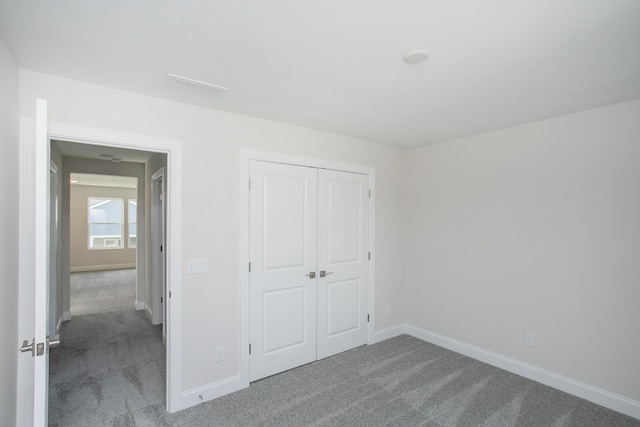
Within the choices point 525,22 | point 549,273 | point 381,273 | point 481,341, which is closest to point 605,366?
point 549,273

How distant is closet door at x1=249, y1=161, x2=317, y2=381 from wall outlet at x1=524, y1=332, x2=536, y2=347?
2.08 meters

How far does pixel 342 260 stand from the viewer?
362cm

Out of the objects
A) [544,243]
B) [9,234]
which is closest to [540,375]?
[544,243]

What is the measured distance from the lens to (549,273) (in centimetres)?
293

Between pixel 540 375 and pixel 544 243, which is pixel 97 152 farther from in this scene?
pixel 540 375

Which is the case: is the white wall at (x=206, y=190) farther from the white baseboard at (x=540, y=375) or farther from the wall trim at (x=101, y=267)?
the wall trim at (x=101, y=267)

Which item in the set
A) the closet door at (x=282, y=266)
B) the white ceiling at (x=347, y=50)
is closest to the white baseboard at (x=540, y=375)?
the closet door at (x=282, y=266)

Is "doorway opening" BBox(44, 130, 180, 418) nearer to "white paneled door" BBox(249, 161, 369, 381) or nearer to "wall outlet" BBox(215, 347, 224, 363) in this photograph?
"wall outlet" BBox(215, 347, 224, 363)

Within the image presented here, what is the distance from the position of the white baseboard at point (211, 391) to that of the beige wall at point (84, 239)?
8.43m

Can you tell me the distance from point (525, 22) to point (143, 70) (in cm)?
217

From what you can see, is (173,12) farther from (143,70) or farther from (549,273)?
(549,273)

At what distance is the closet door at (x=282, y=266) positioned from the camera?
117 inches

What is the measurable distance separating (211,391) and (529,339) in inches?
117

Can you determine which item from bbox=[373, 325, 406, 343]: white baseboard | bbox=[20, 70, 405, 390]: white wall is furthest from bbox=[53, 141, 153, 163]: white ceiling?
bbox=[373, 325, 406, 343]: white baseboard
